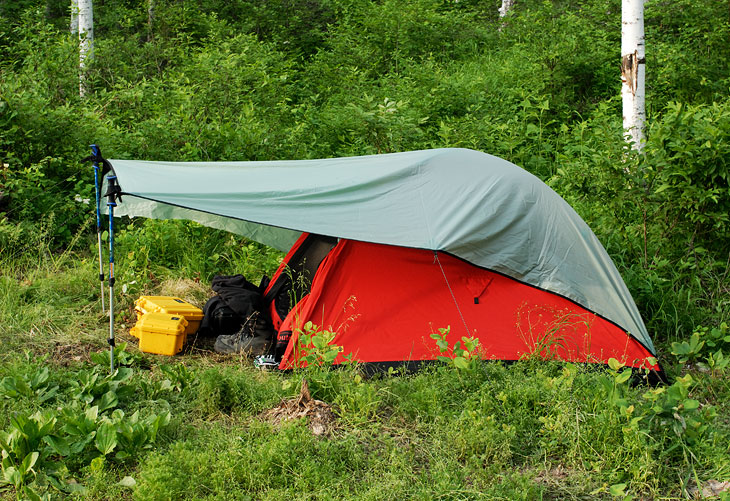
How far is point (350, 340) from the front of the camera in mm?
4238

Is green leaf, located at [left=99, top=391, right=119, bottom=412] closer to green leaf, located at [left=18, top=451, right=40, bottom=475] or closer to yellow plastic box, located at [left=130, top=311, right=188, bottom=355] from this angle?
green leaf, located at [left=18, top=451, right=40, bottom=475]

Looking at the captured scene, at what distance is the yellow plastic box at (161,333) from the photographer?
14.7ft

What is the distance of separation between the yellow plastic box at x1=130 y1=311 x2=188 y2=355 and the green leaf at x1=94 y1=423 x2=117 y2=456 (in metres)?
1.40

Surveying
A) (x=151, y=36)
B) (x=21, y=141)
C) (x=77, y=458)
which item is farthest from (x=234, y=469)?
(x=151, y=36)

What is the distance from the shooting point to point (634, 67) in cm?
619

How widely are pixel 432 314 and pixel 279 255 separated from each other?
201 centimetres

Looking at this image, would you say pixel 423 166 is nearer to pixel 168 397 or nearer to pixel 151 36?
pixel 168 397

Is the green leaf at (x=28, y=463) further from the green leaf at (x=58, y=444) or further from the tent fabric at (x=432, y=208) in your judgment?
the tent fabric at (x=432, y=208)

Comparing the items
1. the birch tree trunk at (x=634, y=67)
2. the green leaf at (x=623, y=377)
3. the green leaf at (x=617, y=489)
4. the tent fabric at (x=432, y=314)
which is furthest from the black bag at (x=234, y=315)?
the birch tree trunk at (x=634, y=67)

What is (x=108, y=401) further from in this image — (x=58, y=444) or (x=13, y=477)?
(x=13, y=477)

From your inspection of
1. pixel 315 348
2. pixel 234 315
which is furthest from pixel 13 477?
pixel 234 315

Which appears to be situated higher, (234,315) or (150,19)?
(150,19)

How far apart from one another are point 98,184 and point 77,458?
1757 mm

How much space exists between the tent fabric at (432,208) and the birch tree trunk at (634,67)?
2.28 m
